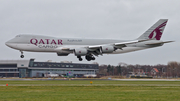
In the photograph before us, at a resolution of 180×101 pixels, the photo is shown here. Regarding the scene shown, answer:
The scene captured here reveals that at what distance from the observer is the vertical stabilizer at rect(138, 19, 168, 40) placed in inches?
2448

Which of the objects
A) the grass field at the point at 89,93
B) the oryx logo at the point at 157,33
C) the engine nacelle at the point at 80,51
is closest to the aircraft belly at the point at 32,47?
the engine nacelle at the point at 80,51

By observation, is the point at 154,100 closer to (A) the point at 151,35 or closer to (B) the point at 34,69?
(A) the point at 151,35

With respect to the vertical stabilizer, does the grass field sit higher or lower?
lower

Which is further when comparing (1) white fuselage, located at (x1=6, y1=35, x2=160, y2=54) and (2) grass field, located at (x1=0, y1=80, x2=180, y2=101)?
(1) white fuselage, located at (x1=6, y1=35, x2=160, y2=54)

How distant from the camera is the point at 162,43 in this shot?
5762cm

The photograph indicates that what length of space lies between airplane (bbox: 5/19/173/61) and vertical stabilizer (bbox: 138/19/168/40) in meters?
1.79

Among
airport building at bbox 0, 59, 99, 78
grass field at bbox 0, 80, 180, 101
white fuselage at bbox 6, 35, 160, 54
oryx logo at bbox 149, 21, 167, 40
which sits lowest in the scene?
grass field at bbox 0, 80, 180, 101

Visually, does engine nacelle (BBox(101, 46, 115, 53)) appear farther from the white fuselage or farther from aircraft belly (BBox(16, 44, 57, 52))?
aircraft belly (BBox(16, 44, 57, 52))

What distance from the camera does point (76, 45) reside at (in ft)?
182

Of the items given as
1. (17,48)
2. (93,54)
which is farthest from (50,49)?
(93,54)

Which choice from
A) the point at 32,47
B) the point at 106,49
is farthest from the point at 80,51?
the point at 32,47

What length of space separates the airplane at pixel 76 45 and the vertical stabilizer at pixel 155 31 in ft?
5.86

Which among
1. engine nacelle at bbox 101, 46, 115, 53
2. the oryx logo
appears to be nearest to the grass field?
engine nacelle at bbox 101, 46, 115, 53

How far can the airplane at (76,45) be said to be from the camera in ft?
175
